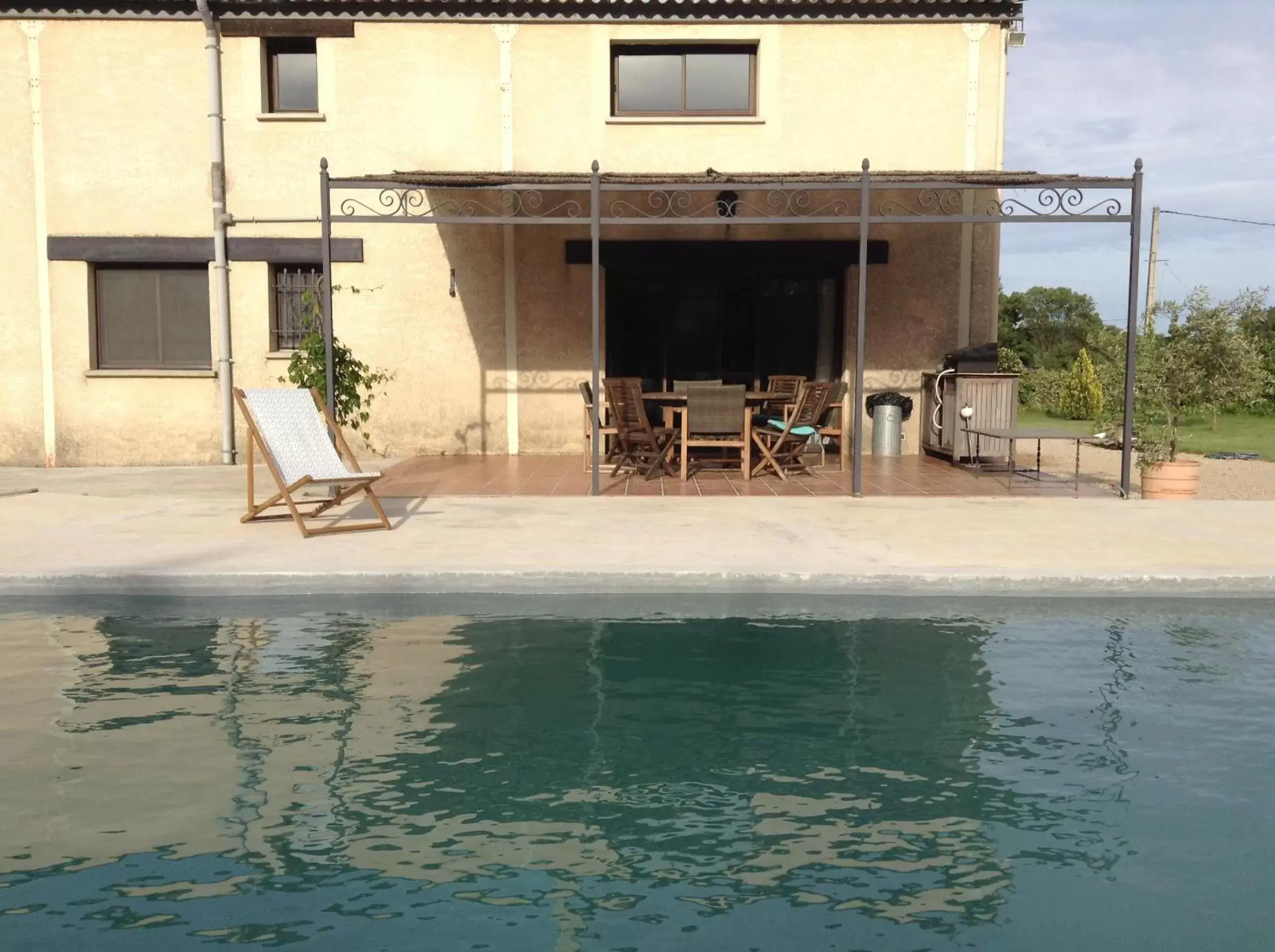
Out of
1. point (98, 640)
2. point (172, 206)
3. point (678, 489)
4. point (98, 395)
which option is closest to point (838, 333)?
point (678, 489)

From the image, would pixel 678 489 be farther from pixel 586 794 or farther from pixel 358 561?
pixel 586 794

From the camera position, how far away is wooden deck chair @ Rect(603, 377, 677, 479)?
33.8ft

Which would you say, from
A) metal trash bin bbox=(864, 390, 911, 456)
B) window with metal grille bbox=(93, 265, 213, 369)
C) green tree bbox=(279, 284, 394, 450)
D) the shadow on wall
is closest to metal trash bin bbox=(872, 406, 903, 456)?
metal trash bin bbox=(864, 390, 911, 456)

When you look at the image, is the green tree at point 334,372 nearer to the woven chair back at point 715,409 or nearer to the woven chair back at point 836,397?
the woven chair back at point 715,409

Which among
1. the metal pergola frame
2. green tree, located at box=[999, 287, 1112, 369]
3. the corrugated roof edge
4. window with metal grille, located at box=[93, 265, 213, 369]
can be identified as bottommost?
window with metal grille, located at box=[93, 265, 213, 369]

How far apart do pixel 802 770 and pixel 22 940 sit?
8.21ft

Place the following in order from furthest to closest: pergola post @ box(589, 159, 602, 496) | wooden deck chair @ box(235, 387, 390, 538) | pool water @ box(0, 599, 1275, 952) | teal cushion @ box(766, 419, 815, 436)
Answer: teal cushion @ box(766, 419, 815, 436) < pergola post @ box(589, 159, 602, 496) < wooden deck chair @ box(235, 387, 390, 538) < pool water @ box(0, 599, 1275, 952)

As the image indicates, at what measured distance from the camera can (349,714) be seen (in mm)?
4531

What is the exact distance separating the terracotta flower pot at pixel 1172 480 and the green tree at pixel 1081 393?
562 inches

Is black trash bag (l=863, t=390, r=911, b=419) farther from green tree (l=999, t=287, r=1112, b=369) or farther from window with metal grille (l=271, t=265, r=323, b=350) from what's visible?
green tree (l=999, t=287, r=1112, b=369)

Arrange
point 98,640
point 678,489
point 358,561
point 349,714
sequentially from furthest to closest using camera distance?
1. point 678,489
2. point 358,561
3. point 98,640
4. point 349,714

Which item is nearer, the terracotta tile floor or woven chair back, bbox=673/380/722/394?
the terracotta tile floor

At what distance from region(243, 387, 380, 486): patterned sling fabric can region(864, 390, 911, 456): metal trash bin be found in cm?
699

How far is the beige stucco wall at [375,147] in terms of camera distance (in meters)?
12.5
